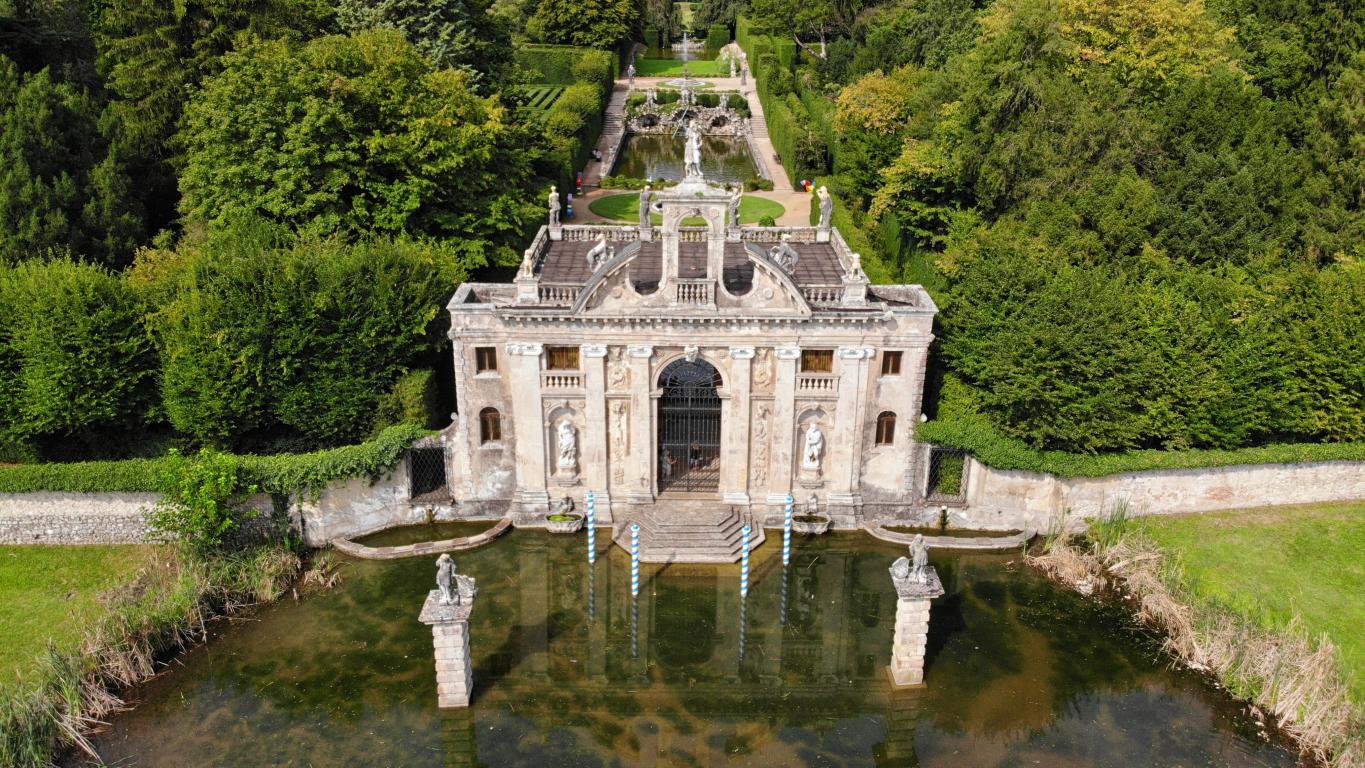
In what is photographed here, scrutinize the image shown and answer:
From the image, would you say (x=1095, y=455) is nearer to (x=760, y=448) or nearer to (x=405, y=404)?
(x=760, y=448)

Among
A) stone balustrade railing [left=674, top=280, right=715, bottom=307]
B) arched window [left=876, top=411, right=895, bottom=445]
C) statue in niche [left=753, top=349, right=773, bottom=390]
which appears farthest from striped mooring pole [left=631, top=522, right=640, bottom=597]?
arched window [left=876, top=411, right=895, bottom=445]

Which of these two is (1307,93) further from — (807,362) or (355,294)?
(355,294)

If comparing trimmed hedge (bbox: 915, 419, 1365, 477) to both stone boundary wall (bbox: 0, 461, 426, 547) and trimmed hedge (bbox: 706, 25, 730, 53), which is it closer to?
stone boundary wall (bbox: 0, 461, 426, 547)

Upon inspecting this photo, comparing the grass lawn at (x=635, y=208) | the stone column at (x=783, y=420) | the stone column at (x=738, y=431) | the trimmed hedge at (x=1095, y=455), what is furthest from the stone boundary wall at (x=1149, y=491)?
the grass lawn at (x=635, y=208)

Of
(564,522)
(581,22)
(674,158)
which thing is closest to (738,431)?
(564,522)

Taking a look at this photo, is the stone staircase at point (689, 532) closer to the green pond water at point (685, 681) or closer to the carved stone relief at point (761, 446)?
the green pond water at point (685, 681)
